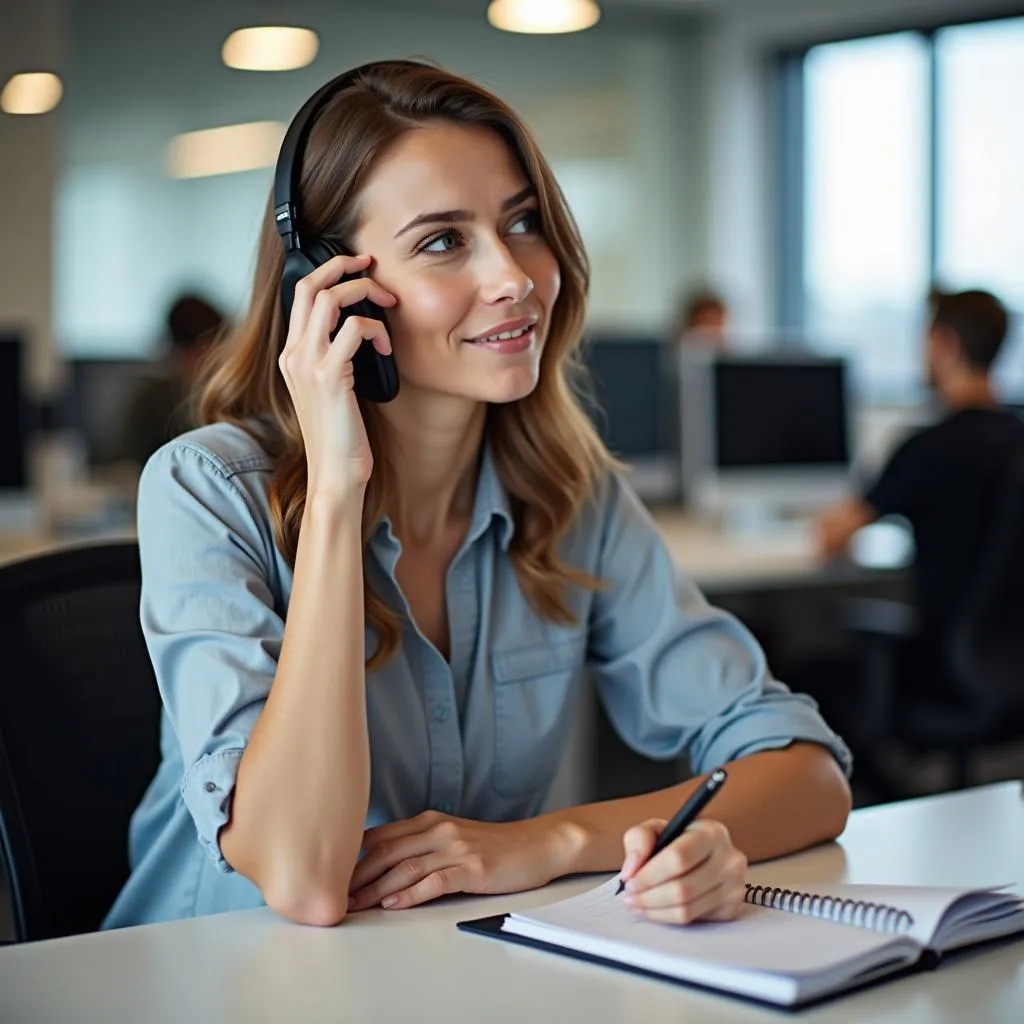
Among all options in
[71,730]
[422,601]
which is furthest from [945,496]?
[71,730]

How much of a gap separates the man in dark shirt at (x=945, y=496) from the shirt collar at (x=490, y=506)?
215cm

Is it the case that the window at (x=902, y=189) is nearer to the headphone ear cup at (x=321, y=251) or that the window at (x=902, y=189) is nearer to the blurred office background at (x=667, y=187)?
the blurred office background at (x=667, y=187)

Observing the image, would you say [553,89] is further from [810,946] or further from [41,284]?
[810,946]

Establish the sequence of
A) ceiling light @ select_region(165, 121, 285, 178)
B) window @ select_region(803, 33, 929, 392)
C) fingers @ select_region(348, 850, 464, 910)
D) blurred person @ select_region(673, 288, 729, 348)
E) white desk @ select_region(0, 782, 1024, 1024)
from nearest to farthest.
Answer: white desk @ select_region(0, 782, 1024, 1024)
fingers @ select_region(348, 850, 464, 910)
blurred person @ select_region(673, 288, 729, 348)
ceiling light @ select_region(165, 121, 285, 178)
window @ select_region(803, 33, 929, 392)

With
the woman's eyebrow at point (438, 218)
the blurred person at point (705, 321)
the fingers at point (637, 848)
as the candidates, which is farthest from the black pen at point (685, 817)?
the blurred person at point (705, 321)

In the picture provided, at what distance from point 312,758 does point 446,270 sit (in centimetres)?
47

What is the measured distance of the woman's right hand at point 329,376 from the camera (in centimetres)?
136

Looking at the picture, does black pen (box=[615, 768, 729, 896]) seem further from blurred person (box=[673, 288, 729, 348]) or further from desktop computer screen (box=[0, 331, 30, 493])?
blurred person (box=[673, 288, 729, 348])

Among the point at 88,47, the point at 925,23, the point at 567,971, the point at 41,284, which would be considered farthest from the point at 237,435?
the point at 925,23

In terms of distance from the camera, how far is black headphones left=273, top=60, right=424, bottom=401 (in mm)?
1422

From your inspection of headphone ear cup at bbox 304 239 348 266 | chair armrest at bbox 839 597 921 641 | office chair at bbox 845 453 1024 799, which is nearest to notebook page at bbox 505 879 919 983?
headphone ear cup at bbox 304 239 348 266

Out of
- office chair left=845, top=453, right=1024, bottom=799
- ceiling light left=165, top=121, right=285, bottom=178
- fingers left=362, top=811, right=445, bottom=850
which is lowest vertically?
office chair left=845, top=453, right=1024, bottom=799

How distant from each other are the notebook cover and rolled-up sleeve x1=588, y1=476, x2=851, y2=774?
1.44ft

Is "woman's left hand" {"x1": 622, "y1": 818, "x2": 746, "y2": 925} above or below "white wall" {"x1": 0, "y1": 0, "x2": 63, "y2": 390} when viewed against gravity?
below
